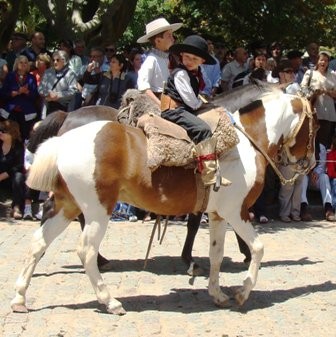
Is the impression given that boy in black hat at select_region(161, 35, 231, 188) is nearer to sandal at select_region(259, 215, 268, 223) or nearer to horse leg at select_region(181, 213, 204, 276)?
horse leg at select_region(181, 213, 204, 276)

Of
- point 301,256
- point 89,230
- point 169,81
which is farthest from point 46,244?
point 301,256

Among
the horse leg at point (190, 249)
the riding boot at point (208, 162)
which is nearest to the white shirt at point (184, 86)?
the riding boot at point (208, 162)

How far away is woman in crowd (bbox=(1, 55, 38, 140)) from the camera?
11.7m

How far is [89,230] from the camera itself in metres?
6.10

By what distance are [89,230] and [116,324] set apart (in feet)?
2.80

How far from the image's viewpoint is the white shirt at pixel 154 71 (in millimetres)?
7734

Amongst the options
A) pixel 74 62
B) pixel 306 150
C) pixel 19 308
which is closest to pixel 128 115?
pixel 306 150

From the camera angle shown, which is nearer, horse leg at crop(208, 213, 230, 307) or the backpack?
horse leg at crop(208, 213, 230, 307)

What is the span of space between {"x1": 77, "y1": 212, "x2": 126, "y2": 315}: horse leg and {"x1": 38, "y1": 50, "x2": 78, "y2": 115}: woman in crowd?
5552 mm

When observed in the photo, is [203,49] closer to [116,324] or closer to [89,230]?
[89,230]

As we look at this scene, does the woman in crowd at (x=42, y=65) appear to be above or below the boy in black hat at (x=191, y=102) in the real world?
below

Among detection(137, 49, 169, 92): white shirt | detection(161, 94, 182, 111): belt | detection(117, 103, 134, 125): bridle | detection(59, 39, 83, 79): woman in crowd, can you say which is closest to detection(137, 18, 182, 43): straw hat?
detection(137, 49, 169, 92): white shirt

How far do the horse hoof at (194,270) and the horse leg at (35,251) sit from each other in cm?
201

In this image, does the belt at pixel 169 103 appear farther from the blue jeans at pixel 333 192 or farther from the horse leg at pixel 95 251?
the blue jeans at pixel 333 192
